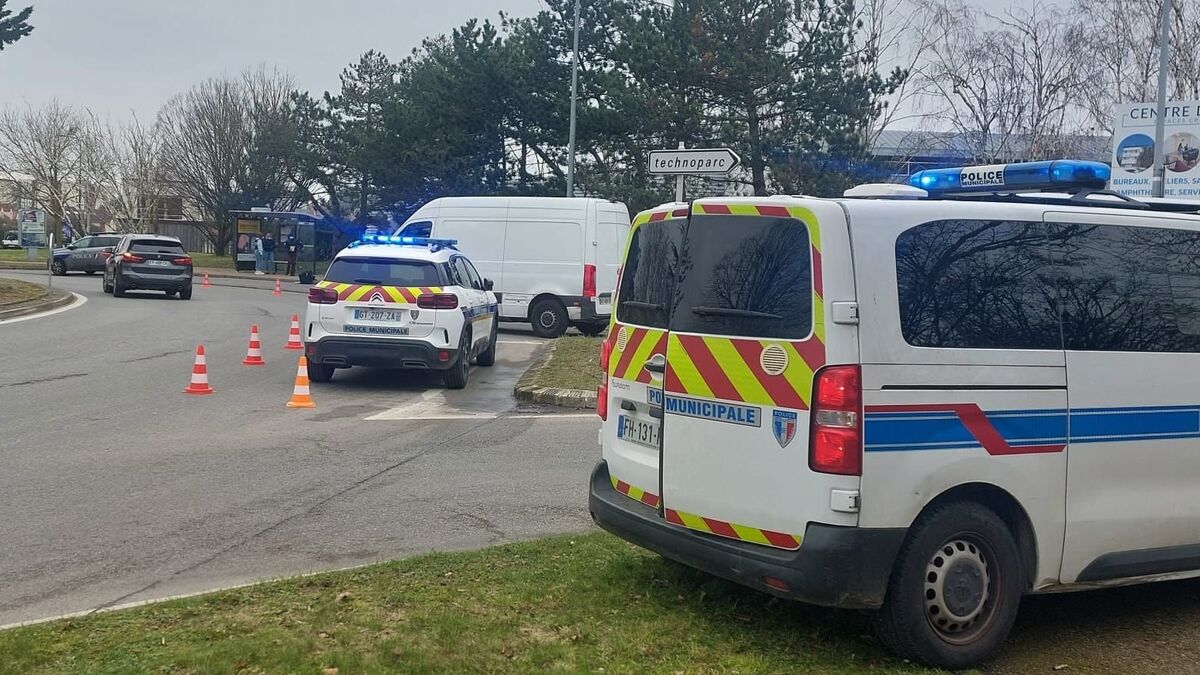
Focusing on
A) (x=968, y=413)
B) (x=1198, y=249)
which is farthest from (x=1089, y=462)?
(x=1198, y=249)

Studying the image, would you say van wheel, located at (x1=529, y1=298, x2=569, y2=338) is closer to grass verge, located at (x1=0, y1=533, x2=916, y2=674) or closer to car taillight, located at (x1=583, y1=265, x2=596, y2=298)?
car taillight, located at (x1=583, y1=265, x2=596, y2=298)

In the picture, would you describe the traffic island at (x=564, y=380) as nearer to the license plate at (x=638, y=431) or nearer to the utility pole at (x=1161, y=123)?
the license plate at (x=638, y=431)

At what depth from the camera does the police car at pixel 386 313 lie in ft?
43.2

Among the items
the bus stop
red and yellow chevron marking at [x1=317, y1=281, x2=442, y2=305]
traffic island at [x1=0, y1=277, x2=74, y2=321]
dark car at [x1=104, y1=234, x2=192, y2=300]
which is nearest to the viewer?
red and yellow chevron marking at [x1=317, y1=281, x2=442, y2=305]

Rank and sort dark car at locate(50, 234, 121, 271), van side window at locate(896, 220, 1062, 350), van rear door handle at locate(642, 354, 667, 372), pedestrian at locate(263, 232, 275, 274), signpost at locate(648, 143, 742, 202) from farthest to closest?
pedestrian at locate(263, 232, 275, 274)
dark car at locate(50, 234, 121, 271)
signpost at locate(648, 143, 742, 202)
van rear door handle at locate(642, 354, 667, 372)
van side window at locate(896, 220, 1062, 350)

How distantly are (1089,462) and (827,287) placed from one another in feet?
4.79

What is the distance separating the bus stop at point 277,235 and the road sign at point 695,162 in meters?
40.3

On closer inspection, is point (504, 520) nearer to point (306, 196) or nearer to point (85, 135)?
point (306, 196)

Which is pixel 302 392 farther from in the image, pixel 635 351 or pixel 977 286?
pixel 977 286

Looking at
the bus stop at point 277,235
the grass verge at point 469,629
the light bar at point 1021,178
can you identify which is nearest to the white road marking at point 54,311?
the grass verge at point 469,629

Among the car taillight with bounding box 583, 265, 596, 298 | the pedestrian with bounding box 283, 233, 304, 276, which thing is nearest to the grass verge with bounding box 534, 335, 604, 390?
the car taillight with bounding box 583, 265, 596, 298

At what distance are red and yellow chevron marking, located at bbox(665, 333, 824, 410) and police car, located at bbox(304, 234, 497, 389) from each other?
339 inches

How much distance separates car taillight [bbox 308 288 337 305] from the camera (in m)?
13.2

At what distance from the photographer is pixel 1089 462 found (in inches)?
187
